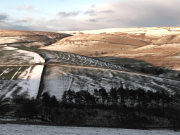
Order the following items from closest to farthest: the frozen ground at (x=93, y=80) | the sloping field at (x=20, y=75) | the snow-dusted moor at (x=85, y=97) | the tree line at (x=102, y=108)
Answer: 1. the snow-dusted moor at (x=85, y=97)
2. the tree line at (x=102, y=108)
3. the sloping field at (x=20, y=75)
4. the frozen ground at (x=93, y=80)

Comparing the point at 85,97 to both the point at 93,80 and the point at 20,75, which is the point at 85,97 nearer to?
the point at 93,80

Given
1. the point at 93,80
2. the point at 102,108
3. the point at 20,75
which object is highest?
the point at 20,75

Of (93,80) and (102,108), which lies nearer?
(102,108)

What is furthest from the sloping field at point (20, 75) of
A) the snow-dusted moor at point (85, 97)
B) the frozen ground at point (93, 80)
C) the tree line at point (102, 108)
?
the tree line at point (102, 108)

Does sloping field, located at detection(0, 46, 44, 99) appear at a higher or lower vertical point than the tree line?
higher

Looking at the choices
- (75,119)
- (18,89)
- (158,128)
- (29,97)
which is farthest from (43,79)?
(158,128)

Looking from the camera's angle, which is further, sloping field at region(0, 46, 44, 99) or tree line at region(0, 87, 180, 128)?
sloping field at region(0, 46, 44, 99)

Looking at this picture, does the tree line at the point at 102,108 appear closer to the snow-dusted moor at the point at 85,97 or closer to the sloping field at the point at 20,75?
the snow-dusted moor at the point at 85,97

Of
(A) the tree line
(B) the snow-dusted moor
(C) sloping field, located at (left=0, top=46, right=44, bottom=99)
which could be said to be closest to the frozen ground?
(B) the snow-dusted moor

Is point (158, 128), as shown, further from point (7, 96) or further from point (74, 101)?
Result: point (7, 96)

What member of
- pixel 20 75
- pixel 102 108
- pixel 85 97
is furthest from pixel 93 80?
pixel 20 75

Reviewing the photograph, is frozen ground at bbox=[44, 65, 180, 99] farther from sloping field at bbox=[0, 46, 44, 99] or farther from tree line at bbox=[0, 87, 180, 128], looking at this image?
tree line at bbox=[0, 87, 180, 128]
